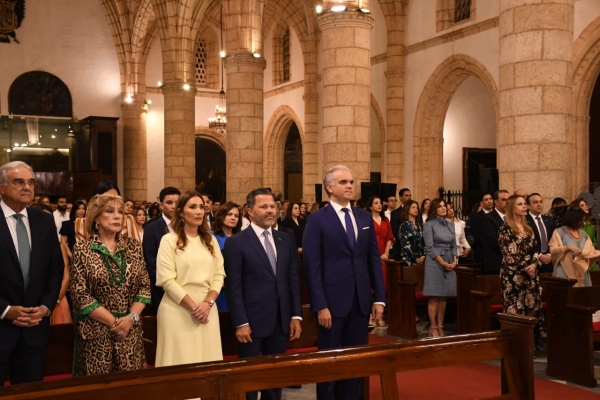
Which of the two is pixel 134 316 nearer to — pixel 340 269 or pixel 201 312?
pixel 201 312

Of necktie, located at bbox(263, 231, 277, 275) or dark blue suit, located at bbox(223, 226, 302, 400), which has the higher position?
necktie, located at bbox(263, 231, 277, 275)

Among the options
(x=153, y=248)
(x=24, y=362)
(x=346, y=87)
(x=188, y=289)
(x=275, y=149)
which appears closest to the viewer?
(x=24, y=362)

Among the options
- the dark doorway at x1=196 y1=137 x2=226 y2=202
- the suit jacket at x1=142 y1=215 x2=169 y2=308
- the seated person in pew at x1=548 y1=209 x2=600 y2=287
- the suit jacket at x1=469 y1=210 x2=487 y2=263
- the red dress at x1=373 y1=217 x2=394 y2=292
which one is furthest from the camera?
the dark doorway at x1=196 y1=137 x2=226 y2=202

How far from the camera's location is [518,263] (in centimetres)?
650

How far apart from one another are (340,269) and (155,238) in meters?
1.49

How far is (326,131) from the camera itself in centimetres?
1082

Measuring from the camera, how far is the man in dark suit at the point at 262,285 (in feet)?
14.3

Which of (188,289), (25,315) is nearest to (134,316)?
(188,289)

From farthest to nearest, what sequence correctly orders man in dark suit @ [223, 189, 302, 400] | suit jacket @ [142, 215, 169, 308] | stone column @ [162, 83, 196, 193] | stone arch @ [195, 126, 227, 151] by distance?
stone arch @ [195, 126, 227, 151] → stone column @ [162, 83, 196, 193] → suit jacket @ [142, 215, 169, 308] → man in dark suit @ [223, 189, 302, 400]

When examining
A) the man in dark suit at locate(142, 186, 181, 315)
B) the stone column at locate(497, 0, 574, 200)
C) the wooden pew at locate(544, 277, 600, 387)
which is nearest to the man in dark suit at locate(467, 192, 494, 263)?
the stone column at locate(497, 0, 574, 200)

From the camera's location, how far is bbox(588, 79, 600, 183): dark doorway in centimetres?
1820

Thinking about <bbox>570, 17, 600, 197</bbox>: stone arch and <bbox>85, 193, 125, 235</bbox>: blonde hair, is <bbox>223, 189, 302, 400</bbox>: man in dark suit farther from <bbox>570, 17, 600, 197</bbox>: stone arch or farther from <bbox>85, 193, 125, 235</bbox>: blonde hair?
<bbox>570, 17, 600, 197</bbox>: stone arch

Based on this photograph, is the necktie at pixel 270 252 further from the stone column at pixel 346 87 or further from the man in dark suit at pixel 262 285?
the stone column at pixel 346 87

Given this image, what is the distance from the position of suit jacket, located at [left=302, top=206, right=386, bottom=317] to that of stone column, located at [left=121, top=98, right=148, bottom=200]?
21.1 m
